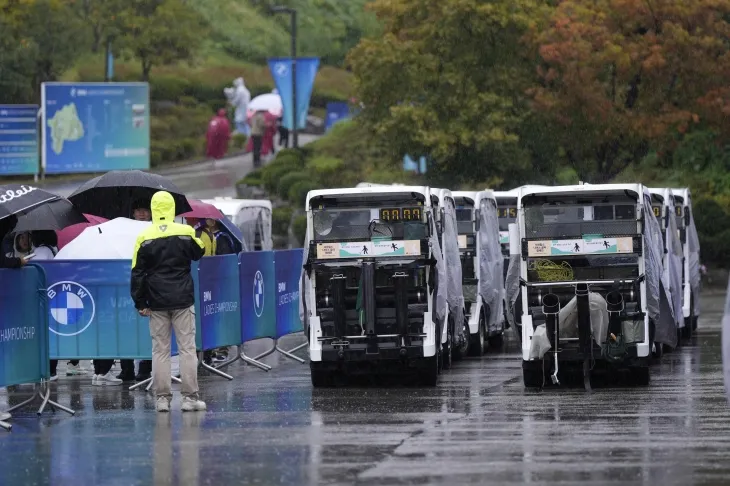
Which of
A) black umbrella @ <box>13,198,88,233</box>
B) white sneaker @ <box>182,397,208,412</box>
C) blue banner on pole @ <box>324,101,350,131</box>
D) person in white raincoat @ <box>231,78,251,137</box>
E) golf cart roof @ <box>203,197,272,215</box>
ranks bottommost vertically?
white sneaker @ <box>182,397,208,412</box>

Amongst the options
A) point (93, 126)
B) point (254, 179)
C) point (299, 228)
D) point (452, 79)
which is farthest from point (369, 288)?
point (93, 126)

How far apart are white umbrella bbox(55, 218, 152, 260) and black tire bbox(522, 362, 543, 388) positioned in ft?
14.7

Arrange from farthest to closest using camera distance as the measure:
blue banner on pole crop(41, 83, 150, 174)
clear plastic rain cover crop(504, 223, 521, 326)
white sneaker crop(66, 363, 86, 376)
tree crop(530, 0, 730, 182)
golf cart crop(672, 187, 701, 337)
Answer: blue banner on pole crop(41, 83, 150, 174), tree crop(530, 0, 730, 182), golf cart crop(672, 187, 701, 337), white sneaker crop(66, 363, 86, 376), clear plastic rain cover crop(504, 223, 521, 326)

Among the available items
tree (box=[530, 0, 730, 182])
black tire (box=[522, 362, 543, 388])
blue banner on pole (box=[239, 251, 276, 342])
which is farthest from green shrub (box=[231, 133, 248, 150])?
black tire (box=[522, 362, 543, 388])

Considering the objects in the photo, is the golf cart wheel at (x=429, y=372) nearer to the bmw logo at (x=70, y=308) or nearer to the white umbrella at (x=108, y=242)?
the white umbrella at (x=108, y=242)

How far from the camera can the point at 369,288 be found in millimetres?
17562

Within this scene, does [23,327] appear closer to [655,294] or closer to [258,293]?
[258,293]

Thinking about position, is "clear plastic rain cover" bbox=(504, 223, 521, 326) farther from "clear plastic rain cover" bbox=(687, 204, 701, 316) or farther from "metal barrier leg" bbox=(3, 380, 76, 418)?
"clear plastic rain cover" bbox=(687, 204, 701, 316)

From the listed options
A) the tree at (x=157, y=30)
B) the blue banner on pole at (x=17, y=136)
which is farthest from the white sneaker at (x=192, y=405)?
the tree at (x=157, y=30)

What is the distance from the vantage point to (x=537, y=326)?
17.2 m

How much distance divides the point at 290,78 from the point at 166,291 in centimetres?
3636

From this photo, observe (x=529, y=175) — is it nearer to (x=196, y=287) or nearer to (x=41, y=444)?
(x=196, y=287)

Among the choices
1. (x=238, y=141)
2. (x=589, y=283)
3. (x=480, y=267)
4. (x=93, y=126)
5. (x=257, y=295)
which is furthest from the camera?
(x=238, y=141)

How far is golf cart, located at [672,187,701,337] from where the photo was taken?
2572 cm
